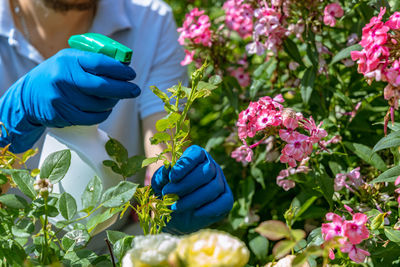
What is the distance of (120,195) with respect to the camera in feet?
2.21

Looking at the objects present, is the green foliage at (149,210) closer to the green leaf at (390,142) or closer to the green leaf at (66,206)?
the green leaf at (66,206)

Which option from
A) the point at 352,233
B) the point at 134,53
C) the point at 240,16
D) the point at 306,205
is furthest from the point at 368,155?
the point at 134,53

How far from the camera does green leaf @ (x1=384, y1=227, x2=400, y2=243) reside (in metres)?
0.82

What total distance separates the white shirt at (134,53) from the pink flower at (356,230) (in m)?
0.89

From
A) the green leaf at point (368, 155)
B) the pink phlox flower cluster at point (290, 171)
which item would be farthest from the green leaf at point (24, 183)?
the green leaf at point (368, 155)

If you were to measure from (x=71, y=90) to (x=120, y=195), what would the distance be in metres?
0.46

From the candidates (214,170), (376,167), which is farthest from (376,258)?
(214,170)

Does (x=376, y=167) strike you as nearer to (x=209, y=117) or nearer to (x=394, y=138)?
(x=394, y=138)

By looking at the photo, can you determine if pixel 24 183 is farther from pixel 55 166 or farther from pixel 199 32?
pixel 199 32

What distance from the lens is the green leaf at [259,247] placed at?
3.90 feet

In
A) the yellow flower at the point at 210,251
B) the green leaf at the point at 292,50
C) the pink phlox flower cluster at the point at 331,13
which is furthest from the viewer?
the green leaf at the point at 292,50

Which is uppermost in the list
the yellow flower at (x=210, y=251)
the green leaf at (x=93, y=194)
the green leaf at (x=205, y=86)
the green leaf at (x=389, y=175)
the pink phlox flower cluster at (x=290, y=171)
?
the yellow flower at (x=210, y=251)

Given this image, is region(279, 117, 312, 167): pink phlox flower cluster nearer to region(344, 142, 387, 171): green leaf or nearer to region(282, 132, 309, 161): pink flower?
region(282, 132, 309, 161): pink flower

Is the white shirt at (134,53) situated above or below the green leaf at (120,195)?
below
